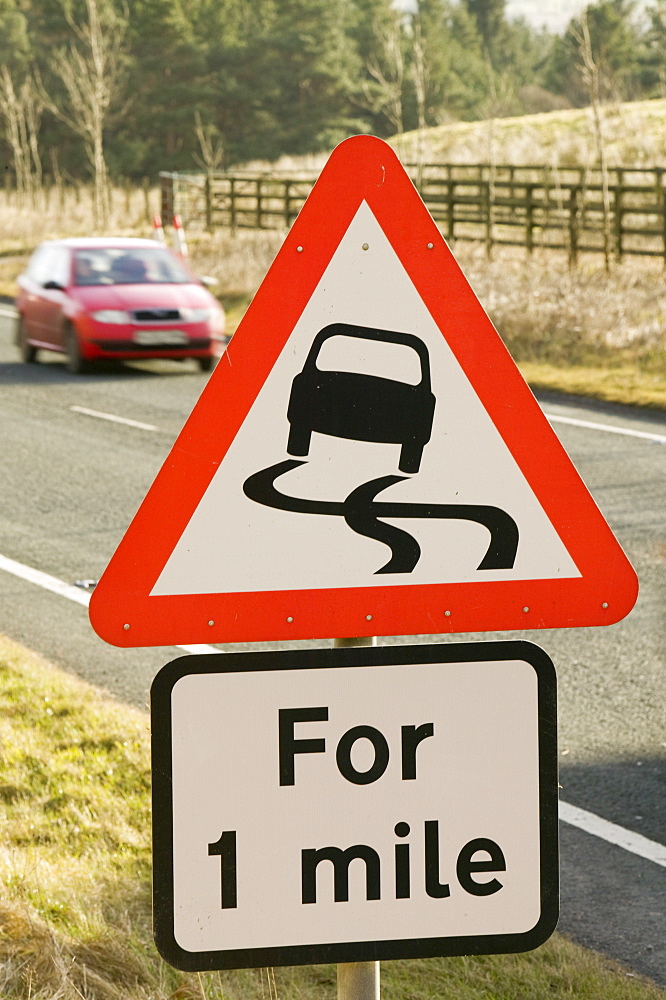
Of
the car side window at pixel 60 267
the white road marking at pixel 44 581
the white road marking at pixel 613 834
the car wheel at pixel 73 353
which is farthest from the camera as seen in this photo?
the car side window at pixel 60 267

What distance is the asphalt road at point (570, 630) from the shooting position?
Result: 4.12 m

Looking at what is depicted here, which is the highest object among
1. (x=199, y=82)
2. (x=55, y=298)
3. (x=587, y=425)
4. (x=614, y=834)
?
(x=199, y=82)

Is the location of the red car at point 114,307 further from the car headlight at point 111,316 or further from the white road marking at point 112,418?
the white road marking at point 112,418

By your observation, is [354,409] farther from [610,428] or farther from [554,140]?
[554,140]

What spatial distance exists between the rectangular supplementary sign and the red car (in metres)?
13.3

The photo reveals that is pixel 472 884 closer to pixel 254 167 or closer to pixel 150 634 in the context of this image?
pixel 150 634

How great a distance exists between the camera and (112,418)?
480 inches

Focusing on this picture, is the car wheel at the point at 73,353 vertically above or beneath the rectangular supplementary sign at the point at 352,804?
beneath

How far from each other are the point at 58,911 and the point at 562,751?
2.21 meters

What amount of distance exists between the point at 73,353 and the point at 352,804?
1387cm

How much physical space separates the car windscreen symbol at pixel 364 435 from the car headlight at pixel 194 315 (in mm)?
13242

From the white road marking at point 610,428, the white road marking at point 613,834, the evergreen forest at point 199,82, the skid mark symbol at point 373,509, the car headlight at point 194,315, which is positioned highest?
the evergreen forest at point 199,82

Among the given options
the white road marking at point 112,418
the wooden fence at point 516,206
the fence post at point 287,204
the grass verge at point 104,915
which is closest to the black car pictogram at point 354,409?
the grass verge at point 104,915

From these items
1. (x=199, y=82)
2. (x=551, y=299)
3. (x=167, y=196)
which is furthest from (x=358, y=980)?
(x=199, y=82)
